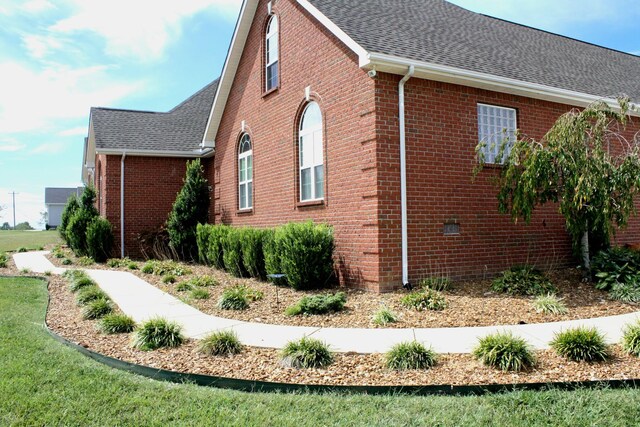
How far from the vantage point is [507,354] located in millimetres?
5008

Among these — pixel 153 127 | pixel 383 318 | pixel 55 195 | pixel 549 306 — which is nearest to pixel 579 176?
pixel 549 306

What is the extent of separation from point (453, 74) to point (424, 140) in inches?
54.4

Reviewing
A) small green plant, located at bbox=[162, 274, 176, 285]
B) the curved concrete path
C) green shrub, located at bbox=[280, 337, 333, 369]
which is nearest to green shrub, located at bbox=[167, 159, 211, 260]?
small green plant, located at bbox=[162, 274, 176, 285]

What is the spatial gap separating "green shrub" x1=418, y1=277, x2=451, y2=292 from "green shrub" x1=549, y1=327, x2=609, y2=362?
12.3 feet

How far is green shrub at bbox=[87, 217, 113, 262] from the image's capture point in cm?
1734

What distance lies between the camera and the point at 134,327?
24.3 feet

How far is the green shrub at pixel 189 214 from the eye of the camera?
1698 centimetres

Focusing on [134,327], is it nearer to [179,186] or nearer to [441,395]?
[441,395]

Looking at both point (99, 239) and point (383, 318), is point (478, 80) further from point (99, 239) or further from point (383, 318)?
point (99, 239)

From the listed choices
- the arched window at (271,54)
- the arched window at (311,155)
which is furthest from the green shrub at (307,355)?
the arched window at (271,54)

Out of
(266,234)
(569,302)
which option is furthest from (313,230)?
(569,302)

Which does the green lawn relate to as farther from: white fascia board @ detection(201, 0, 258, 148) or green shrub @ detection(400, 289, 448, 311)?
white fascia board @ detection(201, 0, 258, 148)

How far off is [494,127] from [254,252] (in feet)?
20.2

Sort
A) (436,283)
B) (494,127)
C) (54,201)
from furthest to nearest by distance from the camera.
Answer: (54,201)
(494,127)
(436,283)
